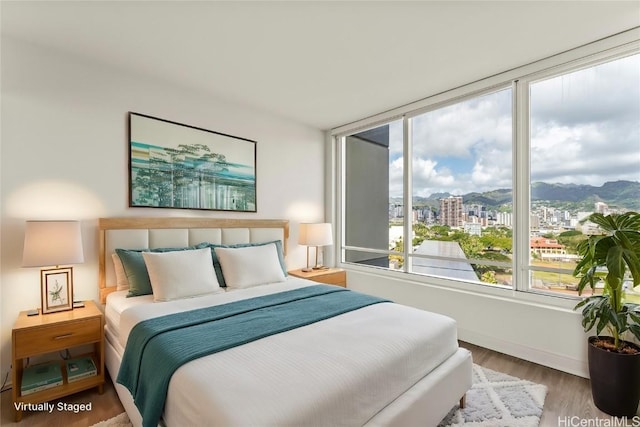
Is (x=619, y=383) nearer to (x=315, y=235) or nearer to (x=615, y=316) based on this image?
(x=615, y=316)

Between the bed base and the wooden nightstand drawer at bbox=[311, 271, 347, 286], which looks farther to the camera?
the wooden nightstand drawer at bbox=[311, 271, 347, 286]

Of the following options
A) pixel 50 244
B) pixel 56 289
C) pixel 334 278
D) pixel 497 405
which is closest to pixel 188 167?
pixel 50 244

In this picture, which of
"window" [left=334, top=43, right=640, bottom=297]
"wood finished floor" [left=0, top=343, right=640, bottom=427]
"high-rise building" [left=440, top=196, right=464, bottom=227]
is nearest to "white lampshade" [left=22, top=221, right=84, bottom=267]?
"wood finished floor" [left=0, top=343, right=640, bottom=427]

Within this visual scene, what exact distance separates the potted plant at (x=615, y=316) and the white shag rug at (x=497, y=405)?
0.38 m

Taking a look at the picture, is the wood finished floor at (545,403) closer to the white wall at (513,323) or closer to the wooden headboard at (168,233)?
the white wall at (513,323)

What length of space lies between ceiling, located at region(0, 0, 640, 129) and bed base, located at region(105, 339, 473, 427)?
228 cm

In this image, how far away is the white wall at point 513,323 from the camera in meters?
2.53

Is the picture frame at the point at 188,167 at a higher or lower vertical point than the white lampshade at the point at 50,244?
higher

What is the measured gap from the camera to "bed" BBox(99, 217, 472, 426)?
1236 mm

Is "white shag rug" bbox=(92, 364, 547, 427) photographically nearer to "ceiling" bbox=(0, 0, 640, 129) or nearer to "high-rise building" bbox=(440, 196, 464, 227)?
"high-rise building" bbox=(440, 196, 464, 227)

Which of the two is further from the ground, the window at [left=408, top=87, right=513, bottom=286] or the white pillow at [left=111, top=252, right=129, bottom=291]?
the window at [left=408, top=87, right=513, bottom=286]

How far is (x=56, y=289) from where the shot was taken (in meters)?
2.37

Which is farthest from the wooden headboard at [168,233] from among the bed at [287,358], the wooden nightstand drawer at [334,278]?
the wooden nightstand drawer at [334,278]

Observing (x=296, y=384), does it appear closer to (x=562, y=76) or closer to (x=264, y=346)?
(x=264, y=346)
